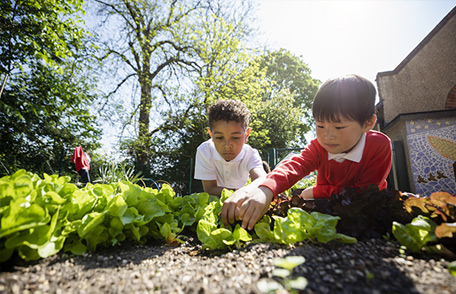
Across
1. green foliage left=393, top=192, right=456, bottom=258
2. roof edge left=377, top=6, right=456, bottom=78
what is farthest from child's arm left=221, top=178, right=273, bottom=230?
roof edge left=377, top=6, right=456, bottom=78

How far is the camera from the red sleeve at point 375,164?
1.59 meters

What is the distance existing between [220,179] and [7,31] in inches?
238

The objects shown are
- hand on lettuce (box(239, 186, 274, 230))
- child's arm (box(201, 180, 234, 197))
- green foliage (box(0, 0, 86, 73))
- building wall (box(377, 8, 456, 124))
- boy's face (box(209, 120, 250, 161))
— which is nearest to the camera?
hand on lettuce (box(239, 186, 274, 230))

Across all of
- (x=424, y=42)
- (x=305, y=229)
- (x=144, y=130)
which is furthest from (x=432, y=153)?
(x=144, y=130)

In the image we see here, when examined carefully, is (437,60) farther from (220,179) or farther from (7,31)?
(7,31)

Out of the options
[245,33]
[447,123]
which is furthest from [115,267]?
[245,33]

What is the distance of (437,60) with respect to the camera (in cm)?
845

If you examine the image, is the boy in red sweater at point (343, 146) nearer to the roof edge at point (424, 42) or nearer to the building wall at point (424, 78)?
the building wall at point (424, 78)

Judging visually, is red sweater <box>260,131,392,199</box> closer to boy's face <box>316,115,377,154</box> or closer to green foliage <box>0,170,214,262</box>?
boy's face <box>316,115,377,154</box>

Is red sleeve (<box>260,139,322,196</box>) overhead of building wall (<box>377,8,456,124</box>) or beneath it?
beneath

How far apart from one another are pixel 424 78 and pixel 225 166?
33.9 feet

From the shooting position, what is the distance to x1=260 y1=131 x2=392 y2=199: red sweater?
1.55 m

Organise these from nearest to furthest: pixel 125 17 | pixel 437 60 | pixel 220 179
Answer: pixel 220 179 → pixel 437 60 → pixel 125 17

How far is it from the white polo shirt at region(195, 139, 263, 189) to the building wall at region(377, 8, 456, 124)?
9.20 metres
